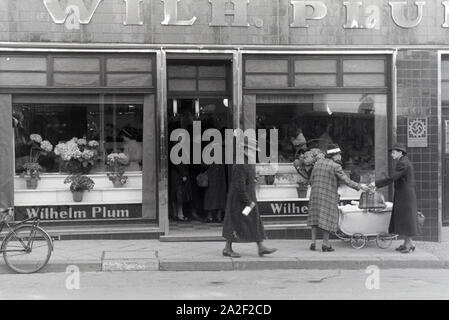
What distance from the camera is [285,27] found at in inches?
474

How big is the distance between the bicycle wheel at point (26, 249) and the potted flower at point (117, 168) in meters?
2.53

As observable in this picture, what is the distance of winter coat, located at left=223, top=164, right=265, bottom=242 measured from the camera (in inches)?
398

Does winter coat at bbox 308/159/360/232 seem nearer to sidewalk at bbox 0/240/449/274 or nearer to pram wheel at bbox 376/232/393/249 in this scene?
sidewalk at bbox 0/240/449/274

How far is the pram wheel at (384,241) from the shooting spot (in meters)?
11.1

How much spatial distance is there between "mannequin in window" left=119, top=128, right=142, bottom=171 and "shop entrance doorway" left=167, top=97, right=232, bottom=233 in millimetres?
1020

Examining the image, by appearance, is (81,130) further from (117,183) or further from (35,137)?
(117,183)

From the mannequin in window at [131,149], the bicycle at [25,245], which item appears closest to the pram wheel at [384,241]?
the mannequin in window at [131,149]

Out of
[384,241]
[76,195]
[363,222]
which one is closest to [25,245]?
[76,195]

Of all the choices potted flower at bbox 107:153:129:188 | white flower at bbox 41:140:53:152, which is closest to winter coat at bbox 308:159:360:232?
potted flower at bbox 107:153:129:188

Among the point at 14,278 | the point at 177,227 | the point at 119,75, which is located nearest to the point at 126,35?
the point at 119,75

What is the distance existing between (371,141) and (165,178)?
389cm

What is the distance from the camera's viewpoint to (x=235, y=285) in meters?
8.82

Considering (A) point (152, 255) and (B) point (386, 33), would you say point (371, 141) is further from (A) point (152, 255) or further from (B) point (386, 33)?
(A) point (152, 255)

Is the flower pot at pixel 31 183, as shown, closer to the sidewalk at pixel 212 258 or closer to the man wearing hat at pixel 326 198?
the sidewalk at pixel 212 258
